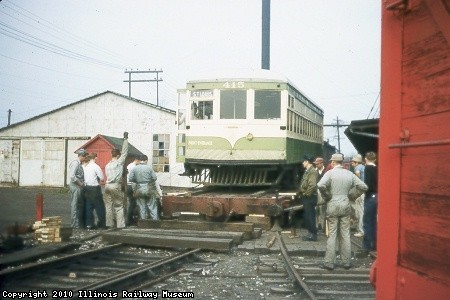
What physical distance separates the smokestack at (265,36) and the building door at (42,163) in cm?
1287

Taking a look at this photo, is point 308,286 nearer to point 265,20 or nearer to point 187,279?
point 187,279

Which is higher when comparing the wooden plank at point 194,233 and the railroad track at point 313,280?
the wooden plank at point 194,233

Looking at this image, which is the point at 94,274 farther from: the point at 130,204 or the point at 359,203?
the point at 359,203

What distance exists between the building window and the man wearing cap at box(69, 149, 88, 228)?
1739 cm

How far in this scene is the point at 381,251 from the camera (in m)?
2.17

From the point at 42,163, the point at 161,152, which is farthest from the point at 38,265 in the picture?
the point at 42,163

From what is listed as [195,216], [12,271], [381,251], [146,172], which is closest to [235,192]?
[195,216]

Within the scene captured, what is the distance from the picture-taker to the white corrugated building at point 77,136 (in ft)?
97.6

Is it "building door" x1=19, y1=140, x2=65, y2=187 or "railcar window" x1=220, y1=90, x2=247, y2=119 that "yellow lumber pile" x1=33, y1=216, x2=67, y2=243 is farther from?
"building door" x1=19, y1=140, x2=65, y2=187

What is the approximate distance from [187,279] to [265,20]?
23773 mm

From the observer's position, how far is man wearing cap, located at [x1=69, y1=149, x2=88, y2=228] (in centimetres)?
1186

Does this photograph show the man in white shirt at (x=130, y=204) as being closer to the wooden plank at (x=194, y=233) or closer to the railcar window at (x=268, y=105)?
the wooden plank at (x=194, y=233)

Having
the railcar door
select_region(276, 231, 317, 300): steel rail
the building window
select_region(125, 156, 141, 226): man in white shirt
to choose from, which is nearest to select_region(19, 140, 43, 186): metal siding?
the building window

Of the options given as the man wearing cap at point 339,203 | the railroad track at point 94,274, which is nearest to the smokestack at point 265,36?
the railroad track at point 94,274
